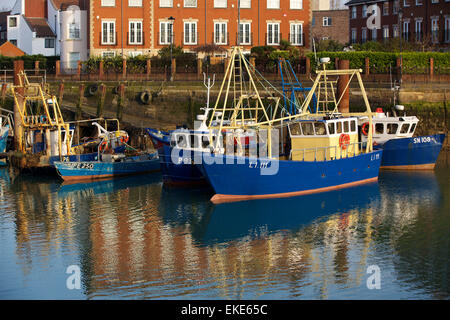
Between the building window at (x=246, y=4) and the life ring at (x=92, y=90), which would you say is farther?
the building window at (x=246, y=4)

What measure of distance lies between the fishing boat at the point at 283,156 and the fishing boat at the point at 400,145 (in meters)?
3.07

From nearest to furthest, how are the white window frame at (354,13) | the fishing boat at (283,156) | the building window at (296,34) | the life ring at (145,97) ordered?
1. the fishing boat at (283,156)
2. the life ring at (145,97)
3. the building window at (296,34)
4. the white window frame at (354,13)

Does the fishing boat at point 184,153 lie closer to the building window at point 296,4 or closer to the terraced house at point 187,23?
the terraced house at point 187,23

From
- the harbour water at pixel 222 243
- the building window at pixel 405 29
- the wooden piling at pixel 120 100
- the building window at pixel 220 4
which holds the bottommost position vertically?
the harbour water at pixel 222 243

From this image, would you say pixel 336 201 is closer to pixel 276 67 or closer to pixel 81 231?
pixel 81 231

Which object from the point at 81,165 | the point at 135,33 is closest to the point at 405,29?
the point at 135,33

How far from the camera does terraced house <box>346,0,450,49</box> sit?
67500 mm

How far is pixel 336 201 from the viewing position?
32875mm

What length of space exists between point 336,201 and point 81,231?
11704mm

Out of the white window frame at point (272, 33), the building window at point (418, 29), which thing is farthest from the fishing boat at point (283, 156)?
the building window at point (418, 29)

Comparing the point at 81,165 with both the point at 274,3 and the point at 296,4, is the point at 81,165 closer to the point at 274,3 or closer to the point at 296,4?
the point at 274,3

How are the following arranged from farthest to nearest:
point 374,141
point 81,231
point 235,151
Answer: point 374,141 < point 235,151 < point 81,231

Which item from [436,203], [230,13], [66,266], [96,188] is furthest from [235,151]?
[230,13]

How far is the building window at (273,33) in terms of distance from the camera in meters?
63.0
